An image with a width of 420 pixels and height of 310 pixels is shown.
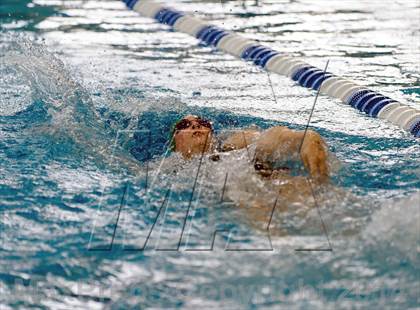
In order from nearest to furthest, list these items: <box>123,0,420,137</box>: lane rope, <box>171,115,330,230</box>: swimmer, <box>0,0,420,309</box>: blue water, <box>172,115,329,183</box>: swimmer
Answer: <box>0,0,420,309</box>: blue water < <box>171,115,330,230</box>: swimmer < <box>172,115,329,183</box>: swimmer < <box>123,0,420,137</box>: lane rope

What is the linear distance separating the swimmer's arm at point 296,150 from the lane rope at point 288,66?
1.10 meters

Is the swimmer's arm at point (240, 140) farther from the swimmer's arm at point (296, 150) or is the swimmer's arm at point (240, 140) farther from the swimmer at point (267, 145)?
the swimmer's arm at point (296, 150)

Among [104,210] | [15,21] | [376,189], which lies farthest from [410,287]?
[15,21]

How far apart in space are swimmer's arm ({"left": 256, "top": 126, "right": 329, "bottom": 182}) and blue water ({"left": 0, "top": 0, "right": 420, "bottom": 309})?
9cm

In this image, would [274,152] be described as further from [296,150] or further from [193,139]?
[193,139]

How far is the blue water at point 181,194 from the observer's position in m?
2.41

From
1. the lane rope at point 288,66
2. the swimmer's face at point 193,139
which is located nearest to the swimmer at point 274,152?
the swimmer's face at point 193,139

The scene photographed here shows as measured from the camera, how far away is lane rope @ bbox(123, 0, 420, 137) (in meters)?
4.16

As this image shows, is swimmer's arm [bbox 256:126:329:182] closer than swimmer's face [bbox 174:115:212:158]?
Yes

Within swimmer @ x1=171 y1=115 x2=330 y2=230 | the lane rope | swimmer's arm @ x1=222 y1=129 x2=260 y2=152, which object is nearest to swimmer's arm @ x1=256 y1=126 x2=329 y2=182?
swimmer @ x1=171 y1=115 x2=330 y2=230

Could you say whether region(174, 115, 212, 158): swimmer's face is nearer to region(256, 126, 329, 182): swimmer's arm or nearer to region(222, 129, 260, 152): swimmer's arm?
region(222, 129, 260, 152): swimmer's arm

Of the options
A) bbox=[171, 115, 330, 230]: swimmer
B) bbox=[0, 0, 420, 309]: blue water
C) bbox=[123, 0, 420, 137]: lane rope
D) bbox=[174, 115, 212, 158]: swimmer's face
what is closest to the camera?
bbox=[0, 0, 420, 309]: blue water

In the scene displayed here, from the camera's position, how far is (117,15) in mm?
6871

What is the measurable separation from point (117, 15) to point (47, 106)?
2.85 metres
